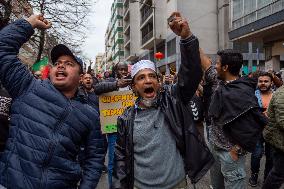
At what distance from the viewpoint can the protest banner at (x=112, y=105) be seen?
5.59 m

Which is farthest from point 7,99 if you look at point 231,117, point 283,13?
point 283,13

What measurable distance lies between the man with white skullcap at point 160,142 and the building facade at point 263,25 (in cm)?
1788

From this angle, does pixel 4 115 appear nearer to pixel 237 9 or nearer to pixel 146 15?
pixel 237 9

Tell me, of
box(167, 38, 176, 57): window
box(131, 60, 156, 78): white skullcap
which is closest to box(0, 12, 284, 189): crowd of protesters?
box(131, 60, 156, 78): white skullcap

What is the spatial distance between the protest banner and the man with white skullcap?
2.73 m

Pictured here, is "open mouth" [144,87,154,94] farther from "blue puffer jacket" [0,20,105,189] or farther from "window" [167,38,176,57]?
"window" [167,38,176,57]

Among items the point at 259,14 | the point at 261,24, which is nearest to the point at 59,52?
the point at 261,24

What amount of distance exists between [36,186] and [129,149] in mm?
710

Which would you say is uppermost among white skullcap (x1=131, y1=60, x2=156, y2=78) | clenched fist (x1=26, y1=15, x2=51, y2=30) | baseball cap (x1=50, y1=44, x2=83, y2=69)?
clenched fist (x1=26, y1=15, x2=51, y2=30)

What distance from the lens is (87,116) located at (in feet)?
9.15

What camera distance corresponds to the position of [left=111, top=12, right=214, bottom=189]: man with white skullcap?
8.80ft

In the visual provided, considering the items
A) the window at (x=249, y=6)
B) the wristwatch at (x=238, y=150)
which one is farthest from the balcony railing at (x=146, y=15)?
the wristwatch at (x=238, y=150)

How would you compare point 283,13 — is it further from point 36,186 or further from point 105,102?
point 36,186

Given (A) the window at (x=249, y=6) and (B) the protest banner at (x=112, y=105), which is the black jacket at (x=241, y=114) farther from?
(A) the window at (x=249, y=6)
